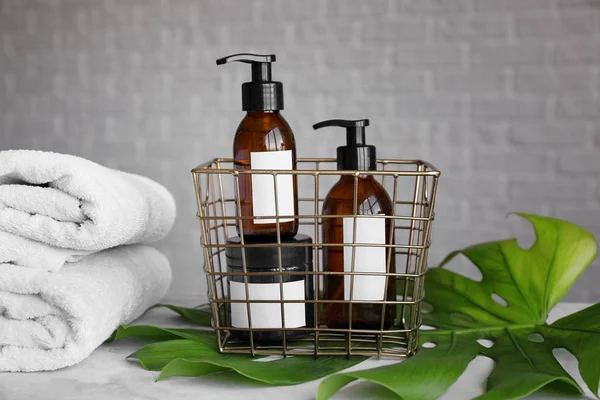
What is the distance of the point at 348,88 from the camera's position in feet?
5.08

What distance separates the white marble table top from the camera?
25.9 inches

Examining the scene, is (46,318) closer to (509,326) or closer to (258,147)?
(258,147)

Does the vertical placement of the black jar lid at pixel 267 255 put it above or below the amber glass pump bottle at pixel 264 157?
below

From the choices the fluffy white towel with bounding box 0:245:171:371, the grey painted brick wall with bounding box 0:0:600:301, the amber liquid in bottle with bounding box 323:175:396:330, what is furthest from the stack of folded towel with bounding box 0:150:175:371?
the grey painted brick wall with bounding box 0:0:600:301

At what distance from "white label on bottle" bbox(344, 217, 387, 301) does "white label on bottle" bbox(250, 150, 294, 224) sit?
0.07 m

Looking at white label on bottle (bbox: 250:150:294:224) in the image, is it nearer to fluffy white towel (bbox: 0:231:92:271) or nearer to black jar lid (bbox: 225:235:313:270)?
black jar lid (bbox: 225:235:313:270)

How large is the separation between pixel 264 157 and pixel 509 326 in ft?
1.21

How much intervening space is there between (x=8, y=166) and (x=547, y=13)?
1.19 m

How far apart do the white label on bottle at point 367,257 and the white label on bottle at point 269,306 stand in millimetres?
57

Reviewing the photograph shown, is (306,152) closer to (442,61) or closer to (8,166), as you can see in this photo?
(442,61)

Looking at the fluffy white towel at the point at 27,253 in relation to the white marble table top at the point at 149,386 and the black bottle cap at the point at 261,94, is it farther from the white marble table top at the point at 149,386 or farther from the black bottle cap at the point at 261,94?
the black bottle cap at the point at 261,94

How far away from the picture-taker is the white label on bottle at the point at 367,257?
0.73 meters

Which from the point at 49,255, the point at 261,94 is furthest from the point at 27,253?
the point at 261,94

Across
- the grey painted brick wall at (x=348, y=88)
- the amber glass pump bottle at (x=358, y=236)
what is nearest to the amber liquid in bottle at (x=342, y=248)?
the amber glass pump bottle at (x=358, y=236)
